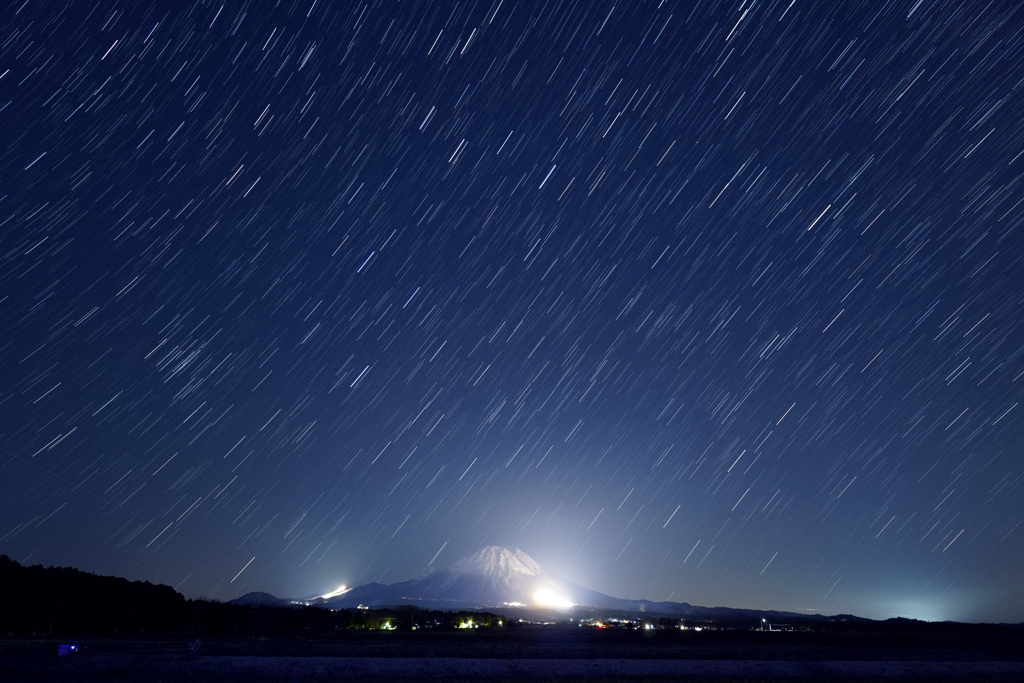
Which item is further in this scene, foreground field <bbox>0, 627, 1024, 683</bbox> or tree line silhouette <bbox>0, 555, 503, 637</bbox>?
tree line silhouette <bbox>0, 555, 503, 637</bbox>

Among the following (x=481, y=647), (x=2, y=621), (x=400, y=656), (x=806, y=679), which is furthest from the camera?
(x=2, y=621)

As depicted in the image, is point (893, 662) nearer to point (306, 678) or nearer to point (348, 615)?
point (306, 678)

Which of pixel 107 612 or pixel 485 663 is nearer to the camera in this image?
pixel 485 663

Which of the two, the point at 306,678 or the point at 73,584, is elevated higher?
the point at 73,584

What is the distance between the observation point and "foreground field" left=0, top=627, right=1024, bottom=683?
2883cm

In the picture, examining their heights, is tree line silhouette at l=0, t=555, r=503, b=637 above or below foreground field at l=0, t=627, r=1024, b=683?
above

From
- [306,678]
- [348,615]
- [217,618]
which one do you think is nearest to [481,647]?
[306,678]

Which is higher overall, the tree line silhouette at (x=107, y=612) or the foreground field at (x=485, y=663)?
the tree line silhouette at (x=107, y=612)

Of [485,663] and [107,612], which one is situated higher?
[107,612]

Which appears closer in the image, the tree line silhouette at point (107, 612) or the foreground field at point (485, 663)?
the foreground field at point (485, 663)

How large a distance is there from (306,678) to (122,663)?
9216 mm

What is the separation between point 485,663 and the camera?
33219mm

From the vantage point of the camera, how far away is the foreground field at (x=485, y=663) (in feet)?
94.6

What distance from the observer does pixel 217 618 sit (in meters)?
86.4
